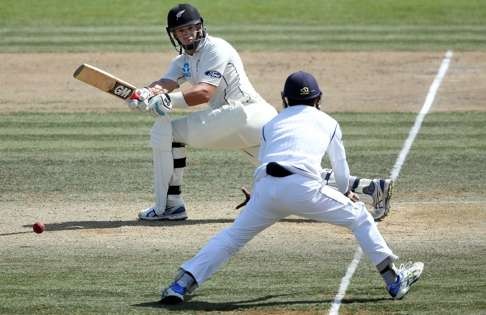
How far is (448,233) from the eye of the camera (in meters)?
11.2

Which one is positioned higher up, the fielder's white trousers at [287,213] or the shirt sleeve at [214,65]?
the shirt sleeve at [214,65]

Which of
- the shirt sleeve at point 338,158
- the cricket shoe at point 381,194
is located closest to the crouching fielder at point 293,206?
the shirt sleeve at point 338,158

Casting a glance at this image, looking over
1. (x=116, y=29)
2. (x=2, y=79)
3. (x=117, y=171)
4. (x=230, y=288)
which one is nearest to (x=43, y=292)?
(x=230, y=288)

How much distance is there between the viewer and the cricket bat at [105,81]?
1143 centimetres

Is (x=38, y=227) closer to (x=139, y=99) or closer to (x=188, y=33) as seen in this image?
(x=139, y=99)

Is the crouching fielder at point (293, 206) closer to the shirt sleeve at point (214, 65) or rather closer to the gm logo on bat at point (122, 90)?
the shirt sleeve at point (214, 65)

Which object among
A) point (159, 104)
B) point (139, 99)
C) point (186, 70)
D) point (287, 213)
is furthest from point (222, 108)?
point (287, 213)

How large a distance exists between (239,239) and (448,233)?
124 inches

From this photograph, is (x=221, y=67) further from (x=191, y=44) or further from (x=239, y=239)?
(x=239, y=239)

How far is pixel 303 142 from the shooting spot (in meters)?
8.74

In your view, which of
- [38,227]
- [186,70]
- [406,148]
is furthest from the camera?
[406,148]

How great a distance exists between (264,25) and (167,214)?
46.0ft

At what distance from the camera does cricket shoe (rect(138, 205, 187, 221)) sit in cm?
1191

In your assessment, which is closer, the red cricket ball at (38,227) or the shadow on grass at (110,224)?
the red cricket ball at (38,227)
